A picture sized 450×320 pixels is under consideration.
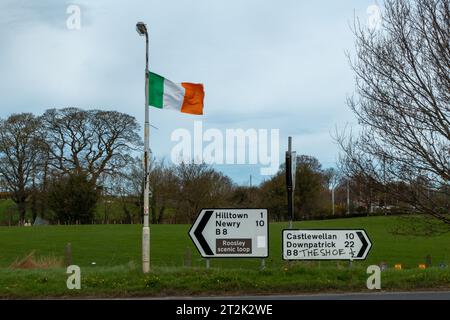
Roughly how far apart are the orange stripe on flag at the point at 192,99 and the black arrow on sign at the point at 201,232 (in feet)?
9.00

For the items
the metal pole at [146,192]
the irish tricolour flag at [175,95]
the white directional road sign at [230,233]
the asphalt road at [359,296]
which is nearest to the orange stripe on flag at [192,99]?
the irish tricolour flag at [175,95]

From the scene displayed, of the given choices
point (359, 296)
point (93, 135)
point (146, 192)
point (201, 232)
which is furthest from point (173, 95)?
point (93, 135)

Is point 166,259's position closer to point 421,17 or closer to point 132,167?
point 421,17

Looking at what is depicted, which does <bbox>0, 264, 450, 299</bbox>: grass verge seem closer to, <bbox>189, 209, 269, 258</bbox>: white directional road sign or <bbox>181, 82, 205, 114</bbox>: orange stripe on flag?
<bbox>189, 209, 269, 258</bbox>: white directional road sign

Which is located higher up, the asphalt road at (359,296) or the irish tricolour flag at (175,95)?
the irish tricolour flag at (175,95)

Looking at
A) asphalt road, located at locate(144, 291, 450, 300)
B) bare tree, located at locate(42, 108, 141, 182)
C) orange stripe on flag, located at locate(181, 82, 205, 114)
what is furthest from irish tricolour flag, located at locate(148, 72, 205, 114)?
bare tree, located at locate(42, 108, 141, 182)

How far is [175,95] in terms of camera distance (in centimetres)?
1603

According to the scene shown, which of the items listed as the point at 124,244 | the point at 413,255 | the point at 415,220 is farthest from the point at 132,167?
the point at 415,220

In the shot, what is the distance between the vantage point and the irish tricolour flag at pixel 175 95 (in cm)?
1583

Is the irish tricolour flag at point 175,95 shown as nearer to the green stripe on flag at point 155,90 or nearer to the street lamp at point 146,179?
the green stripe on flag at point 155,90

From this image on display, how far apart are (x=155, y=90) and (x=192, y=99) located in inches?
40.1

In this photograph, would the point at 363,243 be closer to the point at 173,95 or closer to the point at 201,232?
the point at 201,232

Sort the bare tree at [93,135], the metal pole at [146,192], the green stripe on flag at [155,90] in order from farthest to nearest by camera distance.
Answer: the bare tree at [93,135] → the green stripe on flag at [155,90] → the metal pole at [146,192]

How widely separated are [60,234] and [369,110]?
51.9 metres
